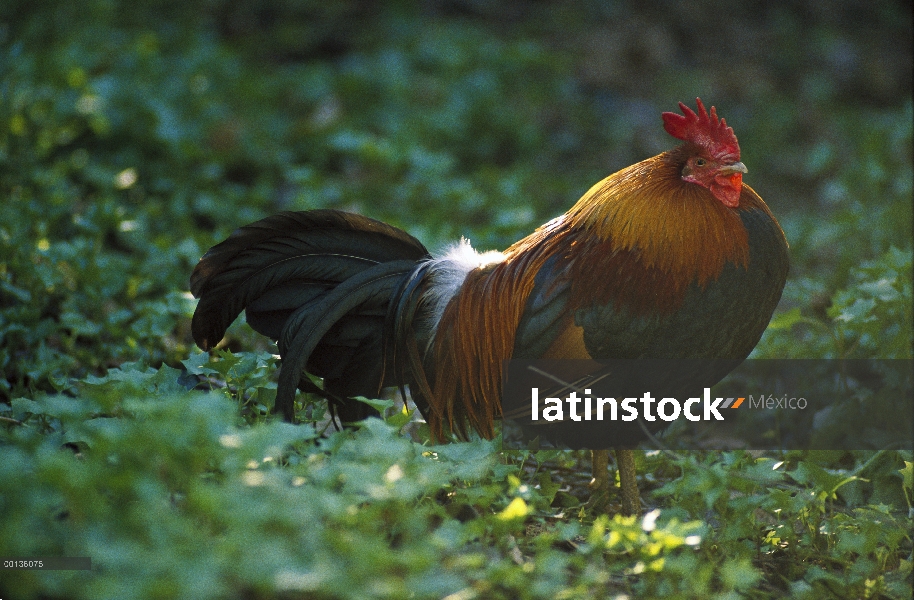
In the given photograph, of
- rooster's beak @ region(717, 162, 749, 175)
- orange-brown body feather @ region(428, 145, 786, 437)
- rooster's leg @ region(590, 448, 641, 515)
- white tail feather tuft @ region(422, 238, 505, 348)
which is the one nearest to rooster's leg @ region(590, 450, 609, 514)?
rooster's leg @ region(590, 448, 641, 515)

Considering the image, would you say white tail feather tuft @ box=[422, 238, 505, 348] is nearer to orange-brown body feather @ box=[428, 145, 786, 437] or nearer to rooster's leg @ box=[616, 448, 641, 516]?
orange-brown body feather @ box=[428, 145, 786, 437]

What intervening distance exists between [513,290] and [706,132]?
94 centimetres

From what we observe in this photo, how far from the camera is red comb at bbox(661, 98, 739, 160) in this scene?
3037mm

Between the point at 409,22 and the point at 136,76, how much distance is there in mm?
3405

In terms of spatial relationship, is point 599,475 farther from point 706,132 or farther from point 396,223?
point 396,223

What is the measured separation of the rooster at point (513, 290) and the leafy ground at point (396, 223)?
23cm

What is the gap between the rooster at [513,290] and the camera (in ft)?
9.63

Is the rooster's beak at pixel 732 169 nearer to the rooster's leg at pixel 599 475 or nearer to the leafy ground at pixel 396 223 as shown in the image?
the leafy ground at pixel 396 223

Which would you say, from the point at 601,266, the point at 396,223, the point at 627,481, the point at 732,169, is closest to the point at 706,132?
the point at 732,169

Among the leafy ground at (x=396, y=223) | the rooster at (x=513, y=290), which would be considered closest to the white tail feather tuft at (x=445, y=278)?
the rooster at (x=513, y=290)

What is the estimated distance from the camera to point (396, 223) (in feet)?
18.3

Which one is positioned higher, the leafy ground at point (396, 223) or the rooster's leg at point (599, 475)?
the leafy ground at point (396, 223)

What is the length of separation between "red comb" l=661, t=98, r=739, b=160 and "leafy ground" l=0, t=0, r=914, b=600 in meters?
1.14

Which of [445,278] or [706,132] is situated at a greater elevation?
[706,132]
